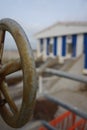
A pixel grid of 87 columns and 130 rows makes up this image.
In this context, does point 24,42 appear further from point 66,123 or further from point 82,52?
point 82,52

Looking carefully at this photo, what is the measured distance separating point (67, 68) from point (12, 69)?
478 centimetres

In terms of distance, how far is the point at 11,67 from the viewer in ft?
1.18

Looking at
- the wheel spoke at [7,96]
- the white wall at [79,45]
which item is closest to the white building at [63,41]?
the white wall at [79,45]

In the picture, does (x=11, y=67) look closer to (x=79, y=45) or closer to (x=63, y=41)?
(x=79, y=45)

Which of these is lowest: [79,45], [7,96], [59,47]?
[59,47]

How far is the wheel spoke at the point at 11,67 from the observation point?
0.35 m

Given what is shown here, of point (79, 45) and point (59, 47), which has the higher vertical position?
point (79, 45)

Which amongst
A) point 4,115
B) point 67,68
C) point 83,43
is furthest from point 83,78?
point 83,43

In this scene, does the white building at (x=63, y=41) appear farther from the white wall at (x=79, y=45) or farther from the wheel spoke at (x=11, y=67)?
the wheel spoke at (x=11, y=67)

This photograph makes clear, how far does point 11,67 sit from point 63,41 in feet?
19.0

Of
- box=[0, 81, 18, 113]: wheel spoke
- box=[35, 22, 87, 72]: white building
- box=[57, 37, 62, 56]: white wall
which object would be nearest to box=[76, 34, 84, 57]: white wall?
box=[35, 22, 87, 72]: white building

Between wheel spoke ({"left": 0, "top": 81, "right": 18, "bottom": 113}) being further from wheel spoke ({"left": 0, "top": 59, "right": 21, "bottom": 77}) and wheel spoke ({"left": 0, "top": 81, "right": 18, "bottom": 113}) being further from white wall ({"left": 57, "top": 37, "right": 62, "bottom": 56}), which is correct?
white wall ({"left": 57, "top": 37, "right": 62, "bottom": 56})

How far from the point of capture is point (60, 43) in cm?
619

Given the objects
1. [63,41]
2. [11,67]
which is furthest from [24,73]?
[63,41]
